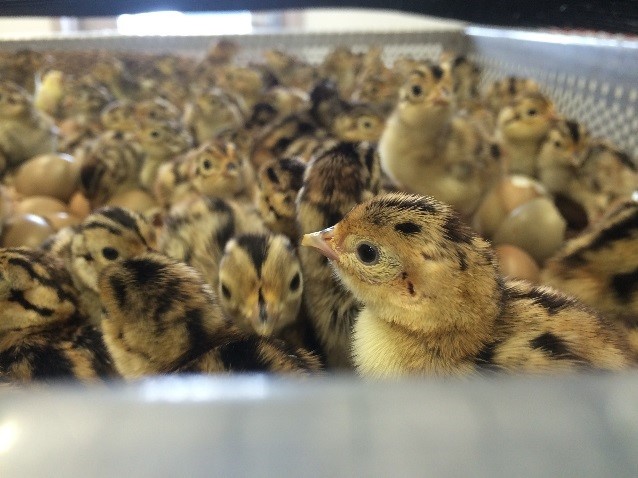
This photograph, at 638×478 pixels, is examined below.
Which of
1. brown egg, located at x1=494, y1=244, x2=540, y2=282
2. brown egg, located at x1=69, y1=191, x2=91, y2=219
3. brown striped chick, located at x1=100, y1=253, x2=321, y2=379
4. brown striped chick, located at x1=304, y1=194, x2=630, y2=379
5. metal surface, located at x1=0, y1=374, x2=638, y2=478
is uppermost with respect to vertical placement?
metal surface, located at x1=0, y1=374, x2=638, y2=478

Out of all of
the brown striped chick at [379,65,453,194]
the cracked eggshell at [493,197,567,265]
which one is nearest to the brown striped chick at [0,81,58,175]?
the brown striped chick at [379,65,453,194]

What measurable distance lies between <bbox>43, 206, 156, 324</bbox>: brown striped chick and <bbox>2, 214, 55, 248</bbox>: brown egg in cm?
39

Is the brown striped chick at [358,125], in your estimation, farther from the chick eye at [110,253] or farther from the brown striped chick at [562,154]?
the chick eye at [110,253]

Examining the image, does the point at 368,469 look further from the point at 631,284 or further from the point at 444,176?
the point at 444,176

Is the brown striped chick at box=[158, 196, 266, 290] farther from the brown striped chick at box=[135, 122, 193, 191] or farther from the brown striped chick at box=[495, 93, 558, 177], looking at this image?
the brown striped chick at box=[495, 93, 558, 177]

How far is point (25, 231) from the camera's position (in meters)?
1.96

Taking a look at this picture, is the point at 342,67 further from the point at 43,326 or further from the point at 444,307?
the point at 444,307

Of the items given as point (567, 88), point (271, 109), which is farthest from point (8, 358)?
point (567, 88)

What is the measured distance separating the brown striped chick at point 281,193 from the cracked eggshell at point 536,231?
0.76 m

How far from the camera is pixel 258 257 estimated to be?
4.60ft

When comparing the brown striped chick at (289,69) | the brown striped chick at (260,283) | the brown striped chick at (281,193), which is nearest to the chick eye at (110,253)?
the brown striped chick at (260,283)

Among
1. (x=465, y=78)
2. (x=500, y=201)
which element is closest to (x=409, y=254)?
(x=500, y=201)

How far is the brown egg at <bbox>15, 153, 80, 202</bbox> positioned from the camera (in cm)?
246

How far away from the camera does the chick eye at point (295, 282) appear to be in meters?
1.44
